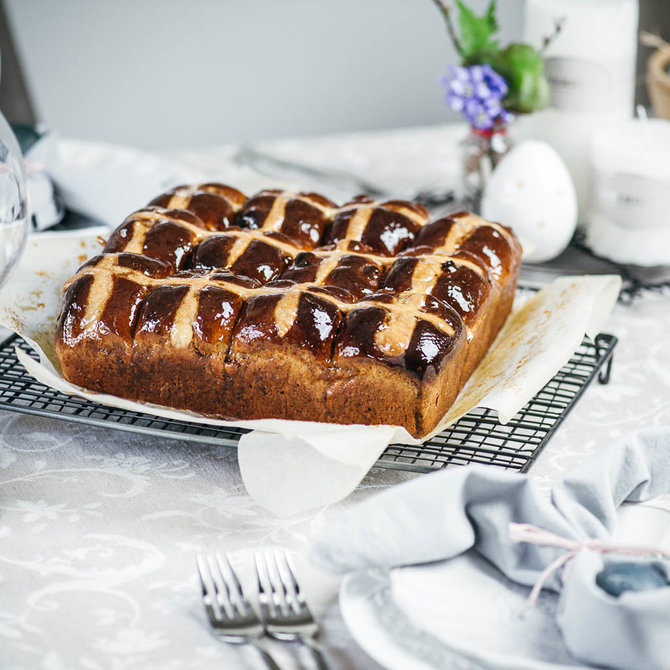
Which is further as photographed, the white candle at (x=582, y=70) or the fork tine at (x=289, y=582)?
the white candle at (x=582, y=70)

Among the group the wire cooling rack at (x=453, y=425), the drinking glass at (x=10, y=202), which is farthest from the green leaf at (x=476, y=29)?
the drinking glass at (x=10, y=202)

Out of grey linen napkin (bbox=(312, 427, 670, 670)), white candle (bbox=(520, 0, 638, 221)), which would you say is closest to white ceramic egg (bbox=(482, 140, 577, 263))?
white candle (bbox=(520, 0, 638, 221))

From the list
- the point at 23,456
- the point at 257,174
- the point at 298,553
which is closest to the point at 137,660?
the point at 298,553

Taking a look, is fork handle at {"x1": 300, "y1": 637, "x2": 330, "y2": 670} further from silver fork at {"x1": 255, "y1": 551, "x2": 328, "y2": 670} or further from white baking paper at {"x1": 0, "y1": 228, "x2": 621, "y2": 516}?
white baking paper at {"x1": 0, "y1": 228, "x2": 621, "y2": 516}

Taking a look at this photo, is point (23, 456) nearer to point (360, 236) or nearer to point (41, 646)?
point (41, 646)

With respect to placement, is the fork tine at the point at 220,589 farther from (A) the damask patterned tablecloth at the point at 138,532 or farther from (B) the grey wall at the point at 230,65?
(B) the grey wall at the point at 230,65

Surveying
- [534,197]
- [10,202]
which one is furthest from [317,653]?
[534,197]

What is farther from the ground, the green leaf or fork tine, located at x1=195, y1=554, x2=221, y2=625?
the green leaf
